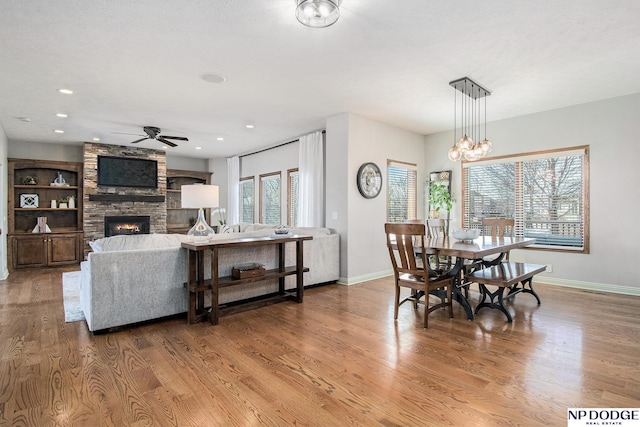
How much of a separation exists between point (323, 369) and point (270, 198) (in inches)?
236

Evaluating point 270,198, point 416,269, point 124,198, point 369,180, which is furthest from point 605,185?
point 124,198

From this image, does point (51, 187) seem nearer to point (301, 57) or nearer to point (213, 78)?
point (213, 78)

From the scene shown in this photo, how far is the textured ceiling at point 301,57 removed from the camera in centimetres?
256

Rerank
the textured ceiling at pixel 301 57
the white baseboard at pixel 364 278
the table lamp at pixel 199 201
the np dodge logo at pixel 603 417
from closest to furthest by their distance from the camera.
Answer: the np dodge logo at pixel 603 417
the textured ceiling at pixel 301 57
the table lamp at pixel 199 201
the white baseboard at pixel 364 278

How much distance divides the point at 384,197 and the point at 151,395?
463 centimetres

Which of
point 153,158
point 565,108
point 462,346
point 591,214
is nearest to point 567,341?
point 462,346

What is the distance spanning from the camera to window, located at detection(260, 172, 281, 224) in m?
7.83

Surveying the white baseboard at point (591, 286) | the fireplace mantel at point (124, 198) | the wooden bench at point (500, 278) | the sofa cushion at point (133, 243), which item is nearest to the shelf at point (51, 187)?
the fireplace mantel at point (124, 198)

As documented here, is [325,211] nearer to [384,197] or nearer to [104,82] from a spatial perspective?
[384,197]

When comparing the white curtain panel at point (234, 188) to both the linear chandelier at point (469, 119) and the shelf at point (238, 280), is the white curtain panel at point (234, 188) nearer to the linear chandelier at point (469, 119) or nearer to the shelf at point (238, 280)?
the shelf at point (238, 280)

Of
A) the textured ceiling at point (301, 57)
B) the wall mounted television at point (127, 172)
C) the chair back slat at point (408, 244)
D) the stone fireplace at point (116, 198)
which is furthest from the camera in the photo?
the wall mounted television at point (127, 172)

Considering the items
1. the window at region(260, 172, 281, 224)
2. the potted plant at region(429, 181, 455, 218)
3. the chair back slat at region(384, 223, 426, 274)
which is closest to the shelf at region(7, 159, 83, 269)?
the window at region(260, 172, 281, 224)

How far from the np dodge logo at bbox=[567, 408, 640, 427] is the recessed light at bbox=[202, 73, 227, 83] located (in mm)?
4181

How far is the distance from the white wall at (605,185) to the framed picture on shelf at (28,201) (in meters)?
9.89
